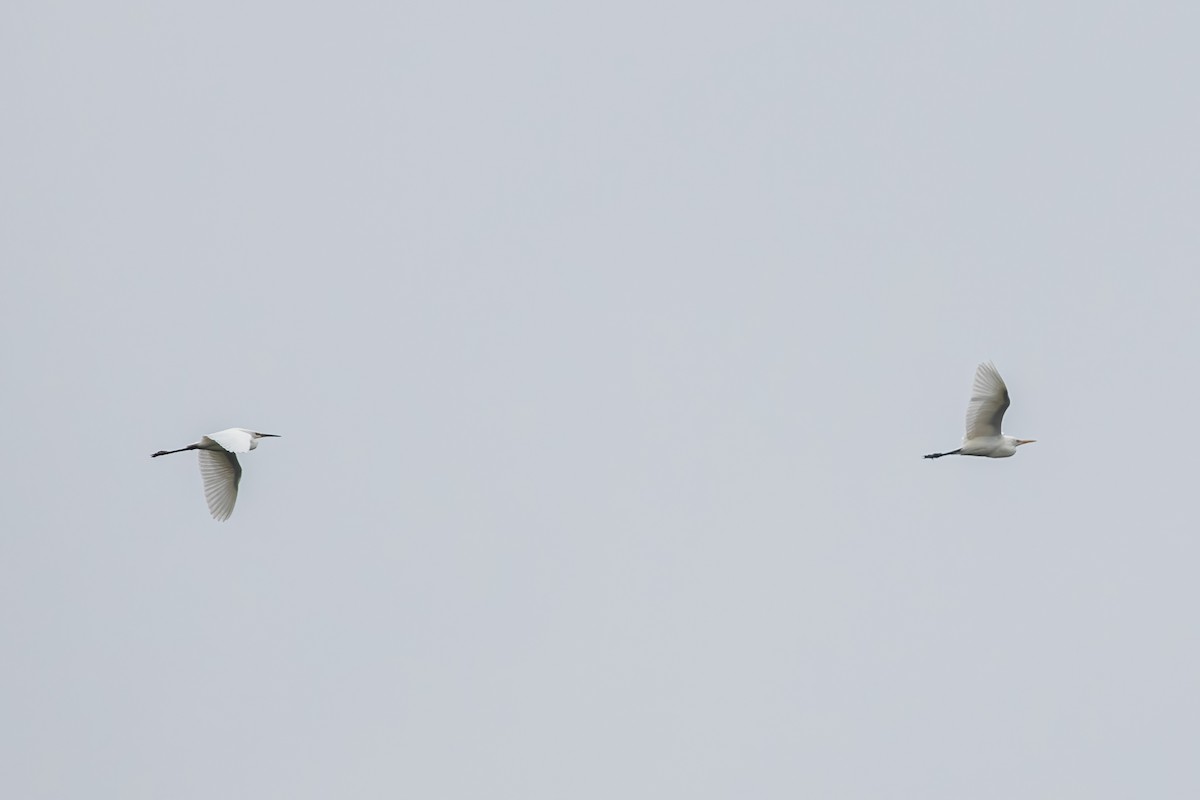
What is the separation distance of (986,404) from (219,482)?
16.5 m

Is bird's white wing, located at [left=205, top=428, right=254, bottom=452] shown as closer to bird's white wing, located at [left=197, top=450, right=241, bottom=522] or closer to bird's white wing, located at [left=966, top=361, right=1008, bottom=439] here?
bird's white wing, located at [left=197, top=450, right=241, bottom=522]

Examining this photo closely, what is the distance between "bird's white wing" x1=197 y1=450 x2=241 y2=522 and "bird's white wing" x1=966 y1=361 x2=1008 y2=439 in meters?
15.9

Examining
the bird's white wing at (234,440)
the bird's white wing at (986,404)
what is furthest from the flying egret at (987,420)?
the bird's white wing at (234,440)

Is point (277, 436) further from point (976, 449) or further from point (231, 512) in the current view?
point (976, 449)

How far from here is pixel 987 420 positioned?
3947 cm

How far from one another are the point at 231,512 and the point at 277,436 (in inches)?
117

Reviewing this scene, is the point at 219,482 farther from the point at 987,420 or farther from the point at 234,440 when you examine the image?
the point at 987,420

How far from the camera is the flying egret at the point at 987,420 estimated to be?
38375 millimetres

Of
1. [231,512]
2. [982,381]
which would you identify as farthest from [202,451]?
[982,381]

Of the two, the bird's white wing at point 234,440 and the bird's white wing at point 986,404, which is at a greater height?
the bird's white wing at point 986,404

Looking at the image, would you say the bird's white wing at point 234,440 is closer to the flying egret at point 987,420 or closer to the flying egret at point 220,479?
the flying egret at point 220,479

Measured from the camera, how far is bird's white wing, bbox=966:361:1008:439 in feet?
126

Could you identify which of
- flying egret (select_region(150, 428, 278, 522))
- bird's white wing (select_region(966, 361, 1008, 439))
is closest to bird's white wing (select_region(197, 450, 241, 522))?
flying egret (select_region(150, 428, 278, 522))

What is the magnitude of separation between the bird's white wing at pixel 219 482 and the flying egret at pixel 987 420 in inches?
625
